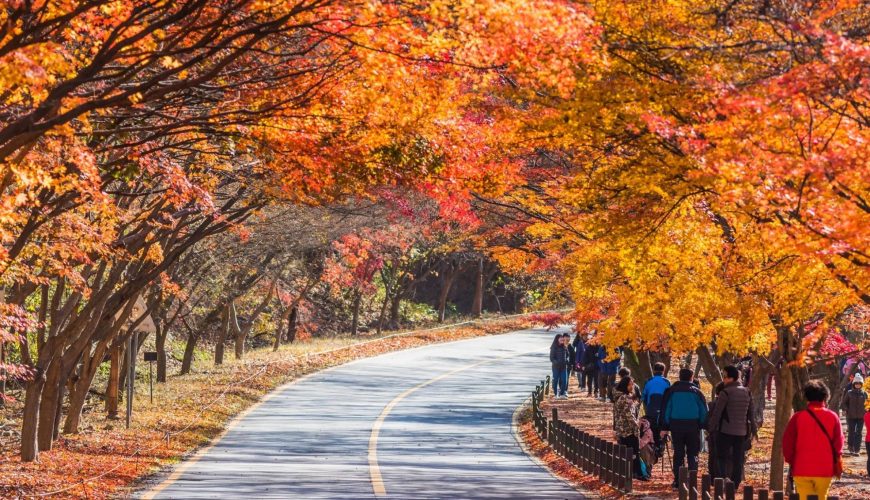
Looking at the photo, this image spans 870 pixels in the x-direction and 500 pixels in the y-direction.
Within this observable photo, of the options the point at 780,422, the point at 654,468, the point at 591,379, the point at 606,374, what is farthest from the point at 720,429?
the point at 591,379

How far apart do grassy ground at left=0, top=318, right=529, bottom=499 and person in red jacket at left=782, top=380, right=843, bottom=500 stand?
8905mm

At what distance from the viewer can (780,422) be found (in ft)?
62.8

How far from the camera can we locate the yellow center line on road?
59.9 feet

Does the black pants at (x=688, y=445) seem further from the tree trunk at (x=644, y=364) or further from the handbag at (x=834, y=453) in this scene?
the tree trunk at (x=644, y=364)

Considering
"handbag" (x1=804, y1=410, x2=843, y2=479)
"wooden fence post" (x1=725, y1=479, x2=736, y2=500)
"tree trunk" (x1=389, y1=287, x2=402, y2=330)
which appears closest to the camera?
"wooden fence post" (x1=725, y1=479, x2=736, y2=500)

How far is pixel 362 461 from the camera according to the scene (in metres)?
21.5

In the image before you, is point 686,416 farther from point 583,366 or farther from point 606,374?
point 583,366

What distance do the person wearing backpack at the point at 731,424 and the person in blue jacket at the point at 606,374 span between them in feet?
57.1

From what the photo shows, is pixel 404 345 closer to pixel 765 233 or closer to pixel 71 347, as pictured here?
pixel 71 347

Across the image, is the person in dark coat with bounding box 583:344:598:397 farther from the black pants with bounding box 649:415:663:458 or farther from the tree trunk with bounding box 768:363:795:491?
the tree trunk with bounding box 768:363:795:491

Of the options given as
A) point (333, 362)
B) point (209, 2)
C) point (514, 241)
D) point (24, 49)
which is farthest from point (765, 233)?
point (333, 362)

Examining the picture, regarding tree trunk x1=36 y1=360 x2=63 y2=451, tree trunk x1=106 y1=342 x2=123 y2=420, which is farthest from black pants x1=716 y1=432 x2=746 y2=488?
tree trunk x1=106 y1=342 x2=123 y2=420

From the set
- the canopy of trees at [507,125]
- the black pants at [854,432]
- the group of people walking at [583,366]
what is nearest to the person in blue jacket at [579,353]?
the group of people walking at [583,366]

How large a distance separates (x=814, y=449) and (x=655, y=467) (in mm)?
10387
